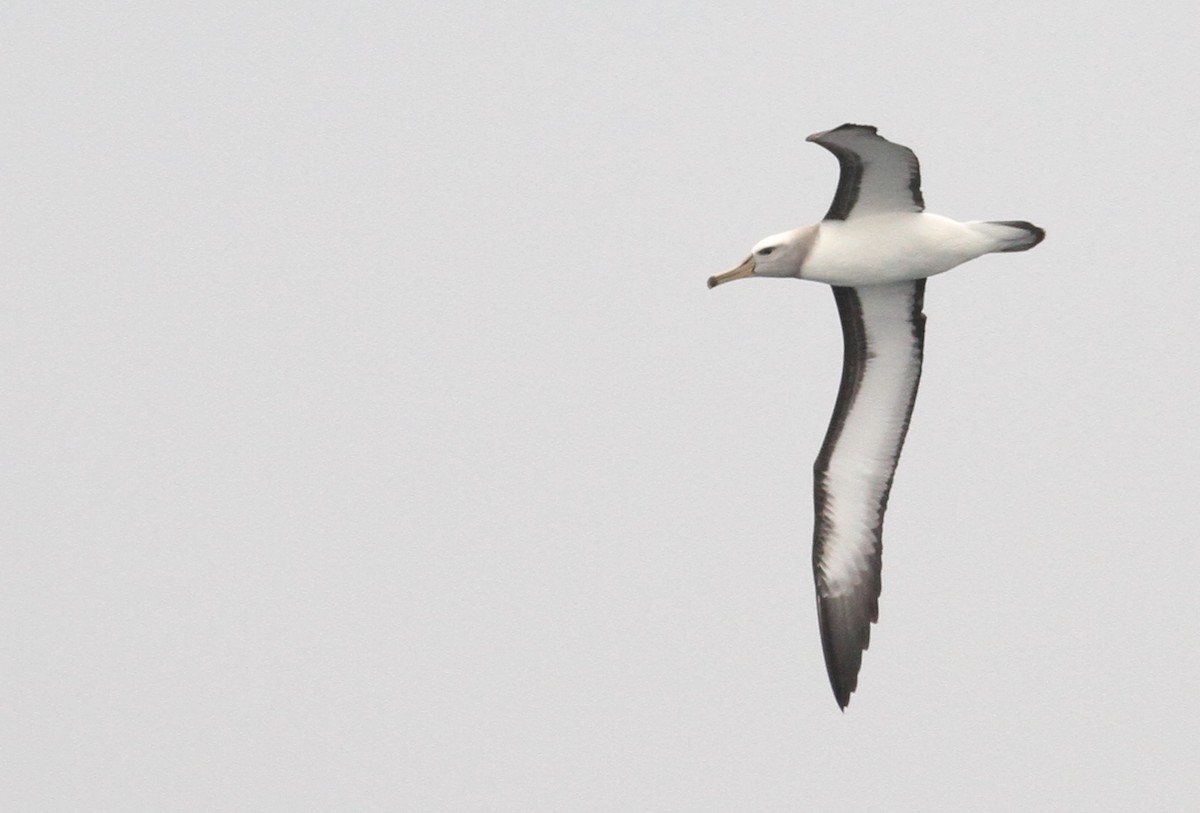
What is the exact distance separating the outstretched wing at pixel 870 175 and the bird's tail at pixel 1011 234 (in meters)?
0.65

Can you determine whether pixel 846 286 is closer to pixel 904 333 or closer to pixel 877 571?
pixel 904 333

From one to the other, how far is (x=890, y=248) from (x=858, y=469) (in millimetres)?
2982

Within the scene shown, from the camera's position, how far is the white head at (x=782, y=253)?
734 inches

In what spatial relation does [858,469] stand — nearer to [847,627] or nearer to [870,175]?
[847,627]

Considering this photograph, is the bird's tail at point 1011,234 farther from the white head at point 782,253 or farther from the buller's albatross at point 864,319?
the white head at point 782,253

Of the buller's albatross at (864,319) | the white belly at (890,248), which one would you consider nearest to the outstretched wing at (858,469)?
the buller's albatross at (864,319)

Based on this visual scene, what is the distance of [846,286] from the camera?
19.2 m

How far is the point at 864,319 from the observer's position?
19.6 meters

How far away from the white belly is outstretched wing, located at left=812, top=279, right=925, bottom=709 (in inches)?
38.4

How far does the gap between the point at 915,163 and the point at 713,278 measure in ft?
8.68

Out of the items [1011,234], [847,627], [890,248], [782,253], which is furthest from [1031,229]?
[847,627]

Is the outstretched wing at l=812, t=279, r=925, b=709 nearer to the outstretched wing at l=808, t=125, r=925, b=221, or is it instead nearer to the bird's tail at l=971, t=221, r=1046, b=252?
the outstretched wing at l=808, t=125, r=925, b=221

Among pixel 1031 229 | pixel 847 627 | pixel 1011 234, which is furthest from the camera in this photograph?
pixel 847 627

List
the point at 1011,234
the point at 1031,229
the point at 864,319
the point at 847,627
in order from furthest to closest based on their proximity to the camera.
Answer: the point at 847,627 < the point at 864,319 < the point at 1011,234 < the point at 1031,229
